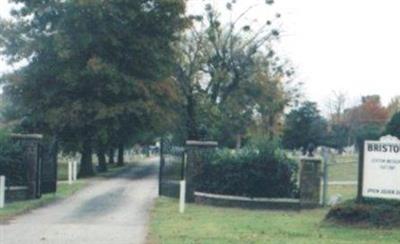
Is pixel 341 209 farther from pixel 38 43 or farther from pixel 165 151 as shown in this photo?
pixel 38 43

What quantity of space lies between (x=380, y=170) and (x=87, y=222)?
6.83 metres

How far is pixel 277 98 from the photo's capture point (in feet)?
191

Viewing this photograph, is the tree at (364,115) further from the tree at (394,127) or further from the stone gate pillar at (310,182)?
the tree at (394,127)

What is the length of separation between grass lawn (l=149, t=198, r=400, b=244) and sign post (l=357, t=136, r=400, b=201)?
1.41m

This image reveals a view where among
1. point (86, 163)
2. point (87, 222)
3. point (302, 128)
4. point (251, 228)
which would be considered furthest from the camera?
point (302, 128)

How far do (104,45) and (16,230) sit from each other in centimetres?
2456

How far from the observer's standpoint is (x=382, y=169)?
1794 centimetres

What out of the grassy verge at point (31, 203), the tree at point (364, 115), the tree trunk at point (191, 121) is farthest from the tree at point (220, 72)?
the tree at point (364, 115)

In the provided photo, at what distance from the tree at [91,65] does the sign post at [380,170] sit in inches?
827

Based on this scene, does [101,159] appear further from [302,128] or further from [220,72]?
[302,128]

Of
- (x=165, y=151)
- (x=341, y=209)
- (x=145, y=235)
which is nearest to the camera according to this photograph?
(x=145, y=235)

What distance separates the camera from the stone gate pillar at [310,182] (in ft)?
72.8

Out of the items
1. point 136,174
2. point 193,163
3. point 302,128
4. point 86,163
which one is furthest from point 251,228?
point 302,128

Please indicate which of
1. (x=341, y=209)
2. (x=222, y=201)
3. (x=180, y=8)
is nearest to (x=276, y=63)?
(x=180, y=8)
